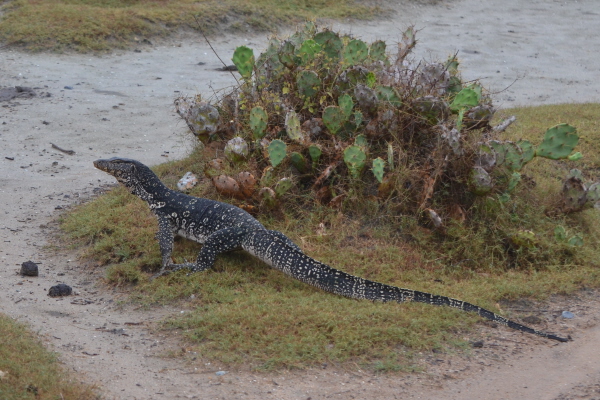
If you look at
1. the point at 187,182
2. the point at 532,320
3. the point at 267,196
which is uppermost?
the point at 267,196

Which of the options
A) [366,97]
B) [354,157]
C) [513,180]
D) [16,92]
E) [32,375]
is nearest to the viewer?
[32,375]

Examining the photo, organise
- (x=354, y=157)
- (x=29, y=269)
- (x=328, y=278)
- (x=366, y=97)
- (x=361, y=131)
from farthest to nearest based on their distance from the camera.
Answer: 1. (x=361, y=131)
2. (x=366, y=97)
3. (x=354, y=157)
4. (x=29, y=269)
5. (x=328, y=278)

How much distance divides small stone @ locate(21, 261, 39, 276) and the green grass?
7116 millimetres

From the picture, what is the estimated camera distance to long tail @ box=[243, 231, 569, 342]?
567 cm

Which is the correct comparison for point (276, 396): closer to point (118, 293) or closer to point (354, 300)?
point (354, 300)

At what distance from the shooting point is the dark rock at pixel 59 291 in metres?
5.95

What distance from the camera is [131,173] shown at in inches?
273

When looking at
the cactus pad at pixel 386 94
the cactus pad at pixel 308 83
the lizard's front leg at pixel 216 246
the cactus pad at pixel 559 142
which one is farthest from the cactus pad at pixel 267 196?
the cactus pad at pixel 559 142

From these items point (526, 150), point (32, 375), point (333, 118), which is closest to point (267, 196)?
point (333, 118)

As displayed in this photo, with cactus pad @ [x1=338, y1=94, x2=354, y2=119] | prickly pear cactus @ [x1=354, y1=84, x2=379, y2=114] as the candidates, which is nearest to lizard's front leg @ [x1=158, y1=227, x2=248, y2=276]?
cactus pad @ [x1=338, y1=94, x2=354, y2=119]

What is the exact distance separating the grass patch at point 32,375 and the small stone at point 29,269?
4.52ft

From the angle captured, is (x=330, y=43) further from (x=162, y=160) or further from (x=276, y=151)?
(x=162, y=160)

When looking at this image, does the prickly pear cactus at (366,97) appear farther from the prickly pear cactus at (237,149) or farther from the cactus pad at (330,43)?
the prickly pear cactus at (237,149)

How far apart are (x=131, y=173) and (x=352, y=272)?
226 centimetres
